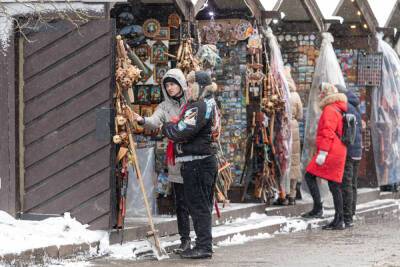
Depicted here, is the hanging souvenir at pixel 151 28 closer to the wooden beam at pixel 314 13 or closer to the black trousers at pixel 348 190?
the black trousers at pixel 348 190

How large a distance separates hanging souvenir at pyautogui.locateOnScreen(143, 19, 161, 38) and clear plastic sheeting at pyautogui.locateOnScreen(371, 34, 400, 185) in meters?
5.18

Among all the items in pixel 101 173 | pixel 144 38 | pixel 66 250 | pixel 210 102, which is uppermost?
pixel 144 38

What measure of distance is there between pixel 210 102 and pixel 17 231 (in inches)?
90.1

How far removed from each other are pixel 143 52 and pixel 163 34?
0.43 meters

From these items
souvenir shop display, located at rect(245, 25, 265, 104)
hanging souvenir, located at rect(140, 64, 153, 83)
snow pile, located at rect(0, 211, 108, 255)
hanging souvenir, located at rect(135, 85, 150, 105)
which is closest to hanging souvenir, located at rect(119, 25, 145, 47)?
hanging souvenir, located at rect(140, 64, 153, 83)

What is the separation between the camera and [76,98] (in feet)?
37.8

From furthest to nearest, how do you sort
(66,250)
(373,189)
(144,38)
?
(373,189), (144,38), (66,250)

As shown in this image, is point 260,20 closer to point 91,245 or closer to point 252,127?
point 252,127

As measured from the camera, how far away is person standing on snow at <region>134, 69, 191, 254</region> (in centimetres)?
1141

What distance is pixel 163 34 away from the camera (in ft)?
44.6

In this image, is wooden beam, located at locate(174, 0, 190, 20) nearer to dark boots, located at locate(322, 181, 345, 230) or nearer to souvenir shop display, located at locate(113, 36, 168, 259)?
souvenir shop display, located at locate(113, 36, 168, 259)

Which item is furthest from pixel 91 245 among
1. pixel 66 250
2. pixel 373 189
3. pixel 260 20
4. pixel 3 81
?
pixel 373 189

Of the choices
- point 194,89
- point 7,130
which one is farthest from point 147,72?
point 194,89

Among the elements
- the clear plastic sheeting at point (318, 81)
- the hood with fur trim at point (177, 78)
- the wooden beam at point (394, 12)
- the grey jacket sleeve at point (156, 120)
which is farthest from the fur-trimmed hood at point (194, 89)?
the wooden beam at point (394, 12)
